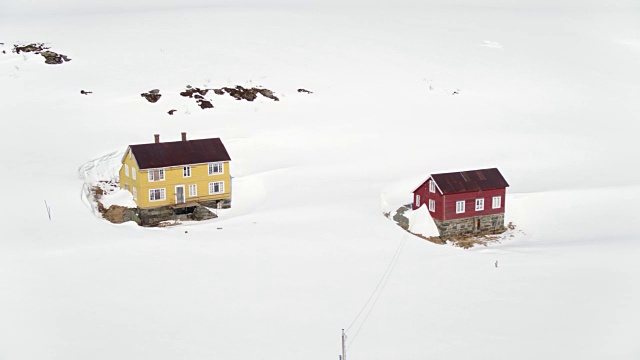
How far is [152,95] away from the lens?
2402 inches

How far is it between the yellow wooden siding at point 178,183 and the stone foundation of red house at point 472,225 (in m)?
11.4

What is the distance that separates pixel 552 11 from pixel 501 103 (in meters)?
39.7

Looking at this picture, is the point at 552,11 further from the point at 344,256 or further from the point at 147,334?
the point at 147,334

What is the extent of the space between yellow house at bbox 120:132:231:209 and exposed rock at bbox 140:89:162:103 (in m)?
16.3

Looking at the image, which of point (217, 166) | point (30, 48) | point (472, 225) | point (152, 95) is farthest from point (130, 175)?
point (30, 48)

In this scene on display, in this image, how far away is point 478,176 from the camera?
42.2 meters

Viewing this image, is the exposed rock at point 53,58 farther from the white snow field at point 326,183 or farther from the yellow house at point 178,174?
the yellow house at point 178,174

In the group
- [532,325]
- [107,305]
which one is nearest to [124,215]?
[107,305]

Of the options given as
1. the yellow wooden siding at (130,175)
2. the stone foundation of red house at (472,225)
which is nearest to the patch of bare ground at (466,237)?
the stone foundation of red house at (472,225)

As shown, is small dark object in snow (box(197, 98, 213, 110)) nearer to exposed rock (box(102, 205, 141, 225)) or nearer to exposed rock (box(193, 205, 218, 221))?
exposed rock (box(193, 205, 218, 221))

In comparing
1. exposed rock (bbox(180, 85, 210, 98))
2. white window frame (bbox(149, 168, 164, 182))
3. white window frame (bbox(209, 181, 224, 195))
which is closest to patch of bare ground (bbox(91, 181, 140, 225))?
white window frame (bbox(149, 168, 164, 182))

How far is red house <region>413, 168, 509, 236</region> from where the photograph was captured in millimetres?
41000

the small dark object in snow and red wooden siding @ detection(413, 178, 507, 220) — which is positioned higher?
the small dark object in snow

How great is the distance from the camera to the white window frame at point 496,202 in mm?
42125
